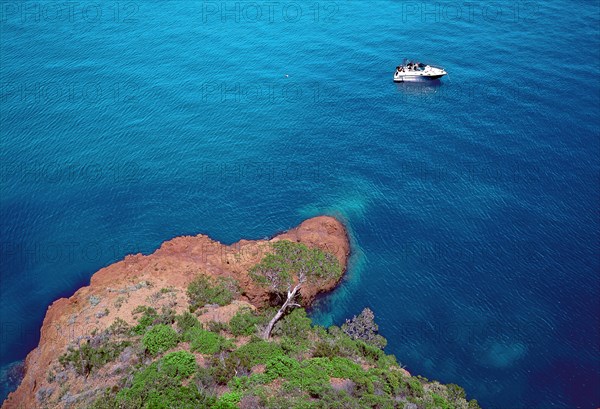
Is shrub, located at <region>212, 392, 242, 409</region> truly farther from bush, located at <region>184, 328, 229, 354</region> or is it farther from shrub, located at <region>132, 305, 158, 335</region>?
shrub, located at <region>132, 305, 158, 335</region>

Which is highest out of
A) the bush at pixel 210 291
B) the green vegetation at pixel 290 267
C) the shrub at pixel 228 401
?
the green vegetation at pixel 290 267

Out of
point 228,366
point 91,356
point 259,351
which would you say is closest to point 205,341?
point 228,366

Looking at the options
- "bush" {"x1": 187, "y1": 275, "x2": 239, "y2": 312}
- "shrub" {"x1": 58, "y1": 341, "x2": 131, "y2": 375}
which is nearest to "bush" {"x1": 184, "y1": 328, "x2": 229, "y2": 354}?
"bush" {"x1": 187, "y1": 275, "x2": 239, "y2": 312}

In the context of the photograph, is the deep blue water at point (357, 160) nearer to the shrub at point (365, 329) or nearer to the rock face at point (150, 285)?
the shrub at point (365, 329)

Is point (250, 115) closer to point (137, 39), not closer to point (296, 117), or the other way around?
point (296, 117)

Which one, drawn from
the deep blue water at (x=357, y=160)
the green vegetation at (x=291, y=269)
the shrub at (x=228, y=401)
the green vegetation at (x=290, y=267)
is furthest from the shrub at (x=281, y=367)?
the deep blue water at (x=357, y=160)

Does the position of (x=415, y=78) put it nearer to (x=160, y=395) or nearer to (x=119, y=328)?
(x=119, y=328)

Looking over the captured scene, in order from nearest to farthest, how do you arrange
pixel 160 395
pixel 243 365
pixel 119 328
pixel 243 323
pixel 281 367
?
pixel 160 395 → pixel 281 367 → pixel 243 365 → pixel 119 328 → pixel 243 323
